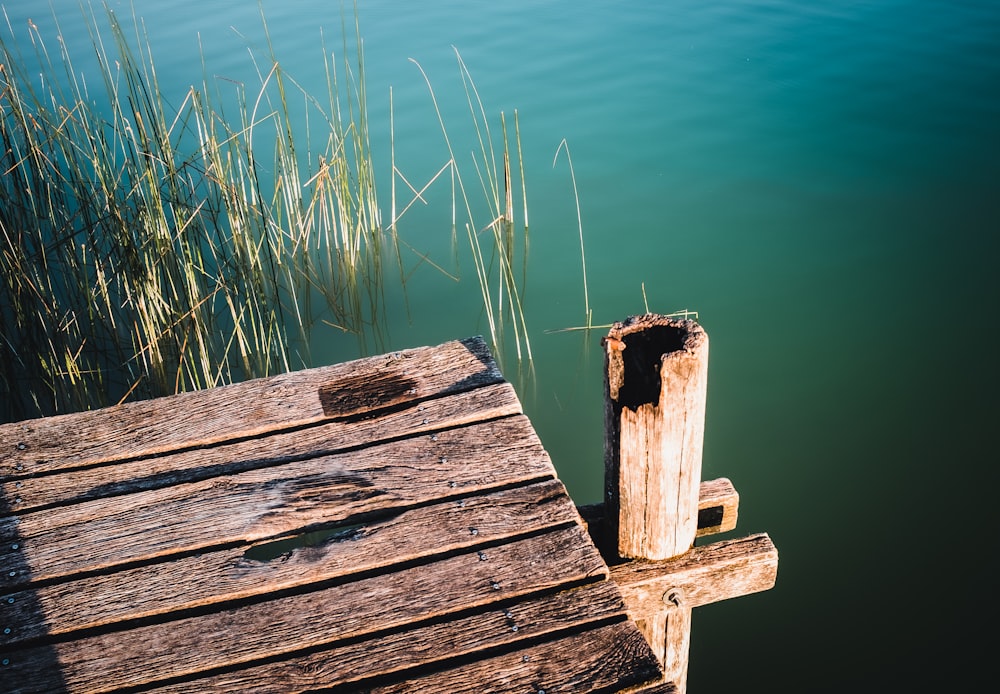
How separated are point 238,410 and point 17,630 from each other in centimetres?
64

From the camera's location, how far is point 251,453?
5.89ft

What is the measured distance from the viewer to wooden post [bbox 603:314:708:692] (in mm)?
1499

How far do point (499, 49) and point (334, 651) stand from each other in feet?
16.7

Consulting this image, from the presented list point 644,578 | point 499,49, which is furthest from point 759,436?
point 499,49

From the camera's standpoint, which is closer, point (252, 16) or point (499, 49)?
point (499, 49)

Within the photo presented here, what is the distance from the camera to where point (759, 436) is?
2.91 meters

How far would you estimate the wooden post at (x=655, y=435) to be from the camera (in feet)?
4.92

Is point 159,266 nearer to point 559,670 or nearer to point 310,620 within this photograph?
point 310,620

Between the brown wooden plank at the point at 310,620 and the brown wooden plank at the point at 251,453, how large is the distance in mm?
374

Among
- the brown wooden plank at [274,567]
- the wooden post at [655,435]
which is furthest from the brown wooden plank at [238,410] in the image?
the wooden post at [655,435]

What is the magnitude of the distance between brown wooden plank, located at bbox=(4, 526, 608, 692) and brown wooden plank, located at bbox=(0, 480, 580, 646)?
1.3 inches

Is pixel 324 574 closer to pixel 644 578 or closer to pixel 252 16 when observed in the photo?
pixel 644 578

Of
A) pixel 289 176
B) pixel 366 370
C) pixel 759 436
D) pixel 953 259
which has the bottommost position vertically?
pixel 759 436

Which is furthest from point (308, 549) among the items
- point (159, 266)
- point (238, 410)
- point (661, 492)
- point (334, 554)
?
point (159, 266)
